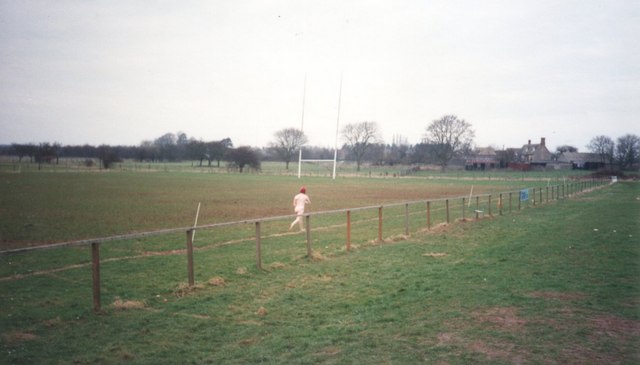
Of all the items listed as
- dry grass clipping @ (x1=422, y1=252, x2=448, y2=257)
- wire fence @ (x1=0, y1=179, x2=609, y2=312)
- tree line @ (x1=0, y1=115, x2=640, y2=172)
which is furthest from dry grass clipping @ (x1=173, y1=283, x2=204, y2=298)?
tree line @ (x1=0, y1=115, x2=640, y2=172)

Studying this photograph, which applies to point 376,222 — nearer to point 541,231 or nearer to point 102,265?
point 541,231

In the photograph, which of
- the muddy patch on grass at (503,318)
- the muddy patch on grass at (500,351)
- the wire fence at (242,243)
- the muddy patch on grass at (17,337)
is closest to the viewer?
the muddy patch on grass at (500,351)

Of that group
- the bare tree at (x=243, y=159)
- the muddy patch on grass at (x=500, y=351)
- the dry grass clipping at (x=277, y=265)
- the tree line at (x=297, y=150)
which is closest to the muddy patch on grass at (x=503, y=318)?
the muddy patch on grass at (x=500, y=351)

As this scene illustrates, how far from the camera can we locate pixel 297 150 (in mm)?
129875

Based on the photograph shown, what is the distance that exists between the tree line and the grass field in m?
61.7

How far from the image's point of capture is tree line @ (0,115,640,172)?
Answer: 93562 millimetres

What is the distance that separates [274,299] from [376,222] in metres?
12.9

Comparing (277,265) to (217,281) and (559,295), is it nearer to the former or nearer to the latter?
(217,281)

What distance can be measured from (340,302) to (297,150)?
122800 mm

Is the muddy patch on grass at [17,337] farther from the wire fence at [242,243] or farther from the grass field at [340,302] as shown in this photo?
the wire fence at [242,243]

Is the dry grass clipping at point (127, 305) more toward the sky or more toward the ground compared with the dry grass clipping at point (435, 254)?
more toward the ground

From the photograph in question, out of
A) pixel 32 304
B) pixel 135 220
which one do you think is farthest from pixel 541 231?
pixel 135 220

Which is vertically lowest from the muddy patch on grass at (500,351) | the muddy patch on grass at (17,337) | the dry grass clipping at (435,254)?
the muddy patch on grass at (17,337)

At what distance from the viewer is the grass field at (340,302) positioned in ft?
18.2
